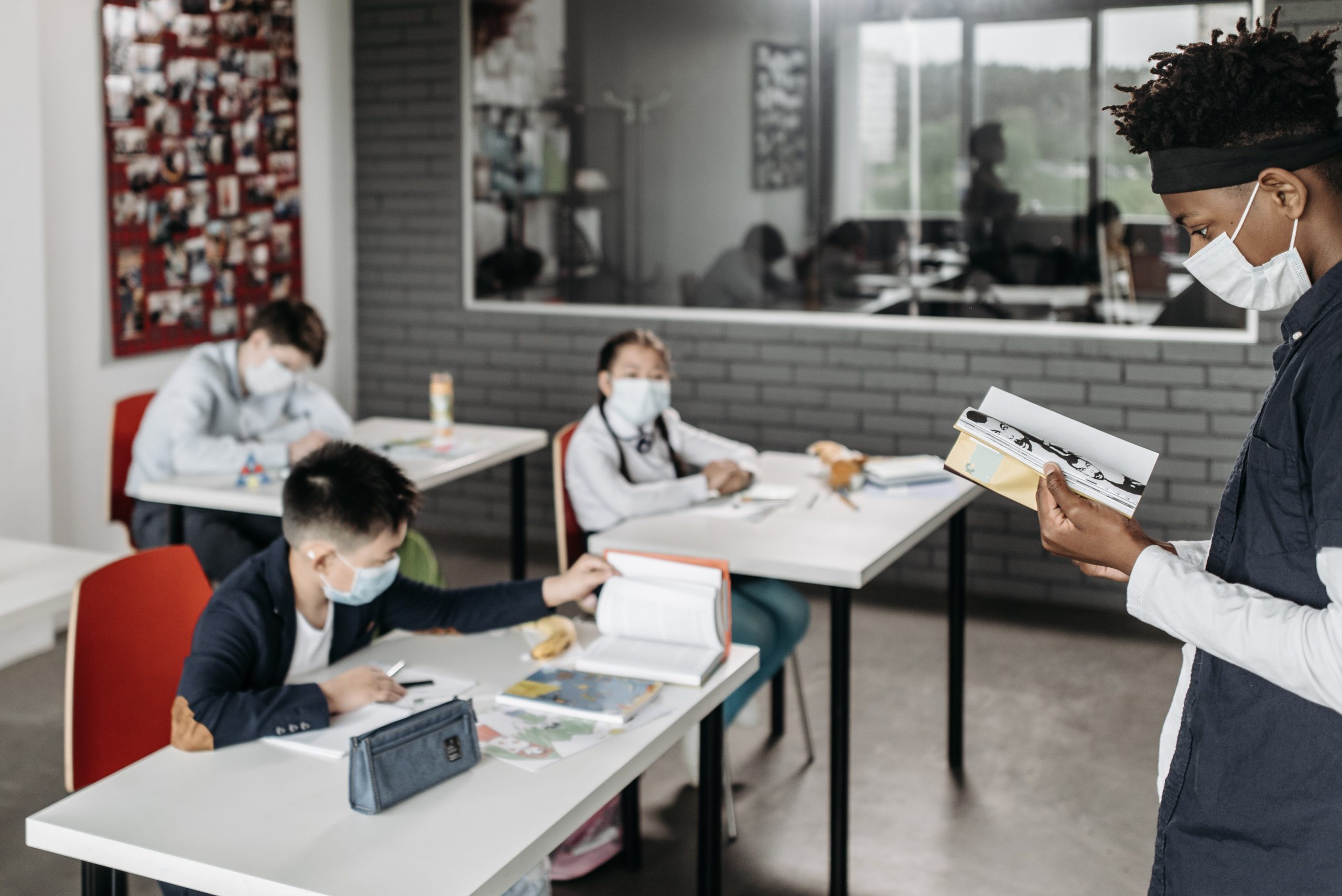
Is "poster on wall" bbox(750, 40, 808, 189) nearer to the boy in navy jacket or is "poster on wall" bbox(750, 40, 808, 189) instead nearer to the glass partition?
the glass partition

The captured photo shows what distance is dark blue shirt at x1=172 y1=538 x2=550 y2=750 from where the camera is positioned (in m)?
1.86

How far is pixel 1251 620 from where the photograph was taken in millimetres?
1269

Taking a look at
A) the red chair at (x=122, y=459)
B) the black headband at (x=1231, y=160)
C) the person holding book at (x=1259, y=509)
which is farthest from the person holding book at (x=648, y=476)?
the black headband at (x=1231, y=160)

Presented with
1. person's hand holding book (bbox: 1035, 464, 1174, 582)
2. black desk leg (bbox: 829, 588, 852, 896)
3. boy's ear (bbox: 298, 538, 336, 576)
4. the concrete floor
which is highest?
person's hand holding book (bbox: 1035, 464, 1174, 582)

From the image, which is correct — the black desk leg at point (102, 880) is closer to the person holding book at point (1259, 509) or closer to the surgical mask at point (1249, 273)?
the person holding book at point (1259, 509)

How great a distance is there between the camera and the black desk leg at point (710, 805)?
2152 mm

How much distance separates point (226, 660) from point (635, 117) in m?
3.80

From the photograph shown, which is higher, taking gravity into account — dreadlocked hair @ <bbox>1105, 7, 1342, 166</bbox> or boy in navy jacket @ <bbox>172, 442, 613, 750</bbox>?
dreadlocked hair @ <bbox>1105, 7, 1342, 166</bbox>

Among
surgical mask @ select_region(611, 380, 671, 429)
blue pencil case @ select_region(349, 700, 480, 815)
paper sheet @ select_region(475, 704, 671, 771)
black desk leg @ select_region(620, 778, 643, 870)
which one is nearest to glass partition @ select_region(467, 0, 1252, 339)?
surgical mask @ select_region(611, 380, 671, 429)

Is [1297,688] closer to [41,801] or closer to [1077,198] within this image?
[41,801]

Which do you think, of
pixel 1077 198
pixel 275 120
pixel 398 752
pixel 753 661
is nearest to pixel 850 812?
pixel 753 661

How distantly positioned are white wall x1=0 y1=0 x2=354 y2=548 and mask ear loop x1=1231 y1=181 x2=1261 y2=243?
3.72m

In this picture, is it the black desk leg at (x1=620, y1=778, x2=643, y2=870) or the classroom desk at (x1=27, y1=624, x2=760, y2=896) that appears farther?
the black desk leg at (x1=620, y1=778, x2=643, y2=870)

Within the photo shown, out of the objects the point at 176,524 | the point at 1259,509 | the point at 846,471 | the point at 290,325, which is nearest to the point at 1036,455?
the point at 1259,509
